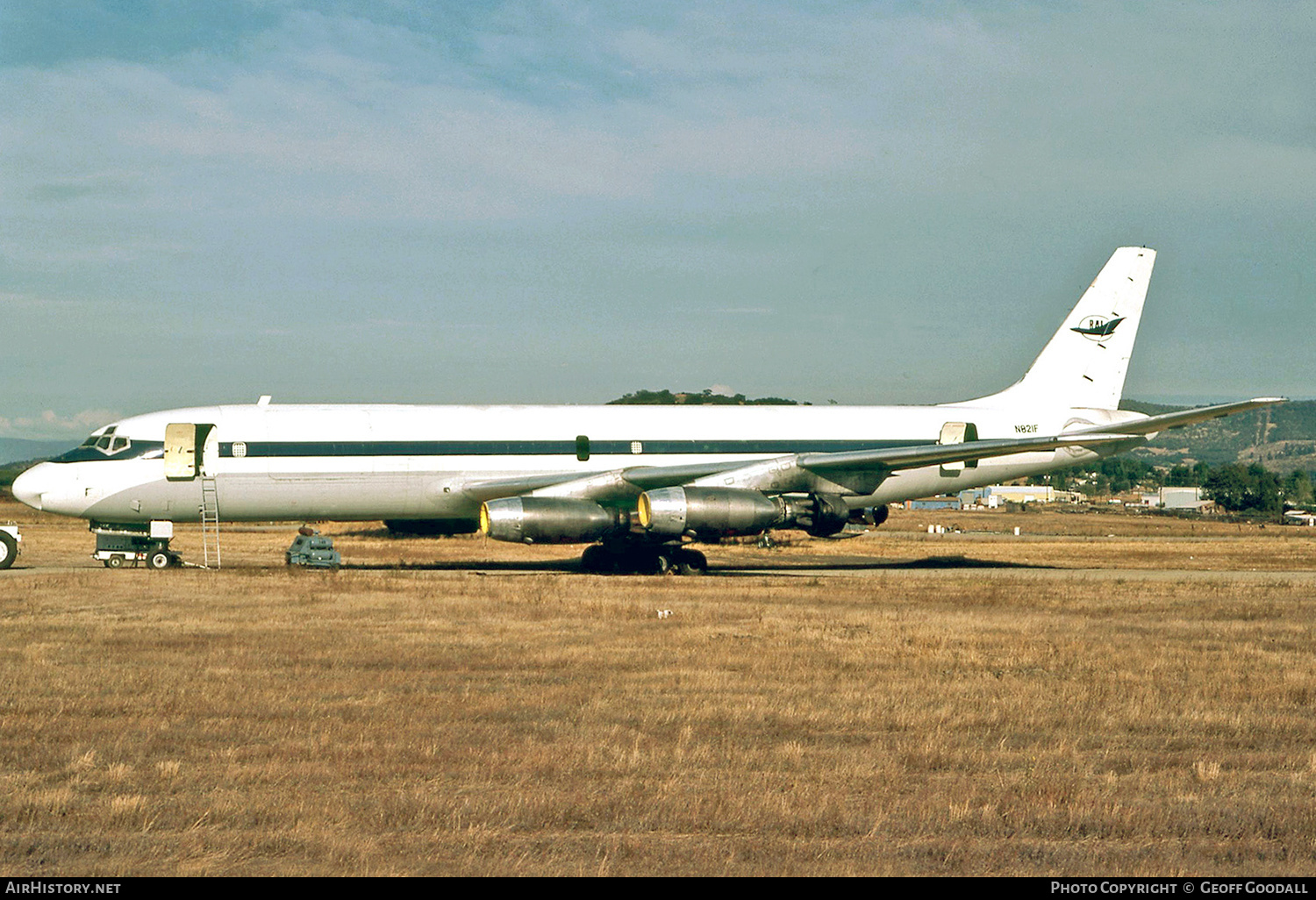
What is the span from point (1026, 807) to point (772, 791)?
175cm

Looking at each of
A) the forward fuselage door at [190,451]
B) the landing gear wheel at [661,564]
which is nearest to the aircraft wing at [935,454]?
the landing gear wheel at [661,564]

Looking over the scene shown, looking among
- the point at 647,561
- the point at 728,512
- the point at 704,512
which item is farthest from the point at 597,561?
the point at 728,512

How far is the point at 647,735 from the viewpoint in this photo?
10117 millimetres

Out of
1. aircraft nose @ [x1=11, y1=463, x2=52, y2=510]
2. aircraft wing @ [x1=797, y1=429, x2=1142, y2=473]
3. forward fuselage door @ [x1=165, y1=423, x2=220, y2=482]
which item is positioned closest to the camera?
aircraft nose @ [x1=11, y1=463, x2=52, y2=510]

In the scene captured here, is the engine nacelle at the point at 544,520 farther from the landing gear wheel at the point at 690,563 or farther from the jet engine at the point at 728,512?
the landing gear wheel at the point at 690,563

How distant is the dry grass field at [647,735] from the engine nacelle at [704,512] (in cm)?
452

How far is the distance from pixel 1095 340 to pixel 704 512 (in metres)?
14.5

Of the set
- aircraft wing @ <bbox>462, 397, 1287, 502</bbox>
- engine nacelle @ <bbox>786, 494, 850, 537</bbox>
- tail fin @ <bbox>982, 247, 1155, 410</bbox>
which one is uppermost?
tail fin @ <bbox>982, 247, 1155, 410</bbox>

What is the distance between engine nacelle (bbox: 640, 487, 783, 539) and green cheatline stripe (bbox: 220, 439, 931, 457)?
3.38m

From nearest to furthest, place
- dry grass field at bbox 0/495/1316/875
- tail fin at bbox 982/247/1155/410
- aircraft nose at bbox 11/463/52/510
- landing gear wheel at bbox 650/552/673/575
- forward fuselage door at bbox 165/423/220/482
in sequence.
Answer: dry grass field at bbox 0/495/1316/875 → aircraft nose at bbox 11/463/52/510 → forward fuselage door at bbox 165/423/220/482 → landing gear wheel at bbox 650/552/673/575 → tail fin at bbox 982/247/1155/410

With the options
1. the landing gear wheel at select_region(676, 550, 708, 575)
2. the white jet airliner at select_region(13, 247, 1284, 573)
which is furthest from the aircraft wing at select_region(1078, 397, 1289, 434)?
the landing gear wheel at select_region(676, 550, 708, 575)

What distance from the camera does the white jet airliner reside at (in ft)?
88.2

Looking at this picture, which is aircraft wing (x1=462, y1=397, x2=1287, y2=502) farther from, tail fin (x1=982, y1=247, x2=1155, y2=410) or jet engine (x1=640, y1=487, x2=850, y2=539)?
tail fin (x1=982, y1=247, x2=1155, y2=410)

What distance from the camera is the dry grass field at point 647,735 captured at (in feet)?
23.2
